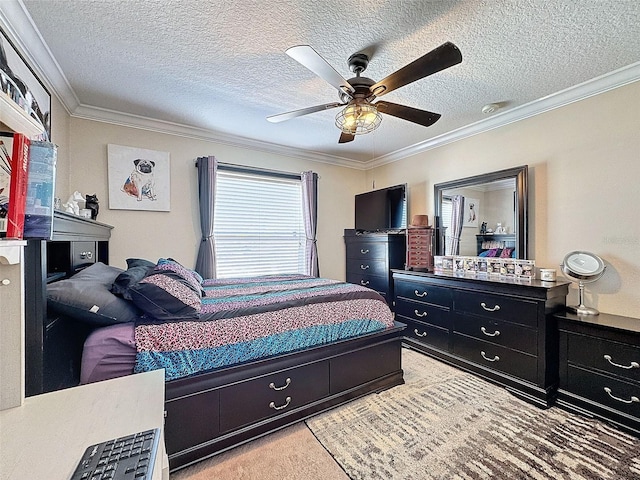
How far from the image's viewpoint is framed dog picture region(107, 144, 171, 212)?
3023 mm

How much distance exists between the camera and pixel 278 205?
4.11 meters

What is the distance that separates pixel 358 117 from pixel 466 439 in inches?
90.2

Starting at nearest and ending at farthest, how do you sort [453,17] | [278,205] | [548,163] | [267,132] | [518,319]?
[453,17], [518,319], [548,163], [267,132], [278,205]

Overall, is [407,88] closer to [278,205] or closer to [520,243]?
[520,243]

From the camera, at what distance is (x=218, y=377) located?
5.46 ft

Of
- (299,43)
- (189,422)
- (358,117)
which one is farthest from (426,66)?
(189,422)

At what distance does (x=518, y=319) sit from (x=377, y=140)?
2.62m

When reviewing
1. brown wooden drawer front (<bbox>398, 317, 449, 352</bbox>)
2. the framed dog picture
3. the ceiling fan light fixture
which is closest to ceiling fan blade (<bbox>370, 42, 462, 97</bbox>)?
the ceiling fan light fixture

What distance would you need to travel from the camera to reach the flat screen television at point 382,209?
13.2 feet

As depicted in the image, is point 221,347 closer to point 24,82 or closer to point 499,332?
point 24,82

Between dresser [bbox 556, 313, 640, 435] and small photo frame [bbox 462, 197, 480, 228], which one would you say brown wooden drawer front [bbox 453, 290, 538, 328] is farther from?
small photo frame [bbox 462, 197, 480, 228]

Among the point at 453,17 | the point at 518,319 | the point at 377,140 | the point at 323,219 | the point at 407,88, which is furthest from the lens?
the point at 323,219

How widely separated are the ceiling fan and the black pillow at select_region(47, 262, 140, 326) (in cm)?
163

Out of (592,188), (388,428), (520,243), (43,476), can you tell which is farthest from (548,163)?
(43,476)
